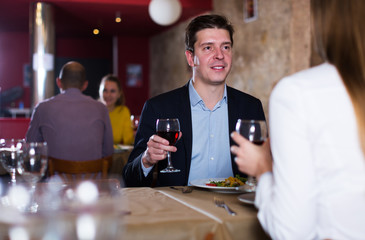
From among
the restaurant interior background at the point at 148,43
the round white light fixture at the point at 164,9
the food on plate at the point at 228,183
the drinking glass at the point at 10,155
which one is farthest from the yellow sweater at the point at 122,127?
the drinking glass at the point at 10,155

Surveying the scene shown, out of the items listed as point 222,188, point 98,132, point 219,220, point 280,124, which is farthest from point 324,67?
point 98,132

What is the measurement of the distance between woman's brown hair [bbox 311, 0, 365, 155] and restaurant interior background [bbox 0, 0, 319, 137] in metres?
2.37

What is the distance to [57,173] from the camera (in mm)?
2871

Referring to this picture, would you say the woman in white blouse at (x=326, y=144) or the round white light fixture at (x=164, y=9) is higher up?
the round white light fixture at (x=164, y=9)

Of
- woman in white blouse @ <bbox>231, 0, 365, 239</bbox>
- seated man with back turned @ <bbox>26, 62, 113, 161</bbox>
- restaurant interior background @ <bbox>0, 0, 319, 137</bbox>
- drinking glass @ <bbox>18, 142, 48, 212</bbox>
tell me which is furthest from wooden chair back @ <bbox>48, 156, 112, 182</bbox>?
woman in white blouse @ <bbox>231, 0, 365, 239</bbox>

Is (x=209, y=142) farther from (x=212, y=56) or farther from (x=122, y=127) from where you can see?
(x=122, y=127)

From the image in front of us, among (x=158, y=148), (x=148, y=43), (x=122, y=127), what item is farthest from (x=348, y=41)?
(x=148, y=43)

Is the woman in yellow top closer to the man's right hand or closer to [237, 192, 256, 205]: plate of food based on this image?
the man's right hand

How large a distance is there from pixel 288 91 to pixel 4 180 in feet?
7.39

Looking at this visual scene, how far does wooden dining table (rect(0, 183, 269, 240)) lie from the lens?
656mm

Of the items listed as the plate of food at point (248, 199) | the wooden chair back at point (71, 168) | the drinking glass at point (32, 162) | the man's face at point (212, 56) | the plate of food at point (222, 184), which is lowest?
the wooden chair back at point (71, 168)

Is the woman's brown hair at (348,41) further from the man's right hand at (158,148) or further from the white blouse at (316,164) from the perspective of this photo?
the man's right hand at (158,148)

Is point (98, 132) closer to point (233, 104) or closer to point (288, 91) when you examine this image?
point (233, 104)

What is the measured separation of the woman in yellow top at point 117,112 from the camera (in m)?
4.67
